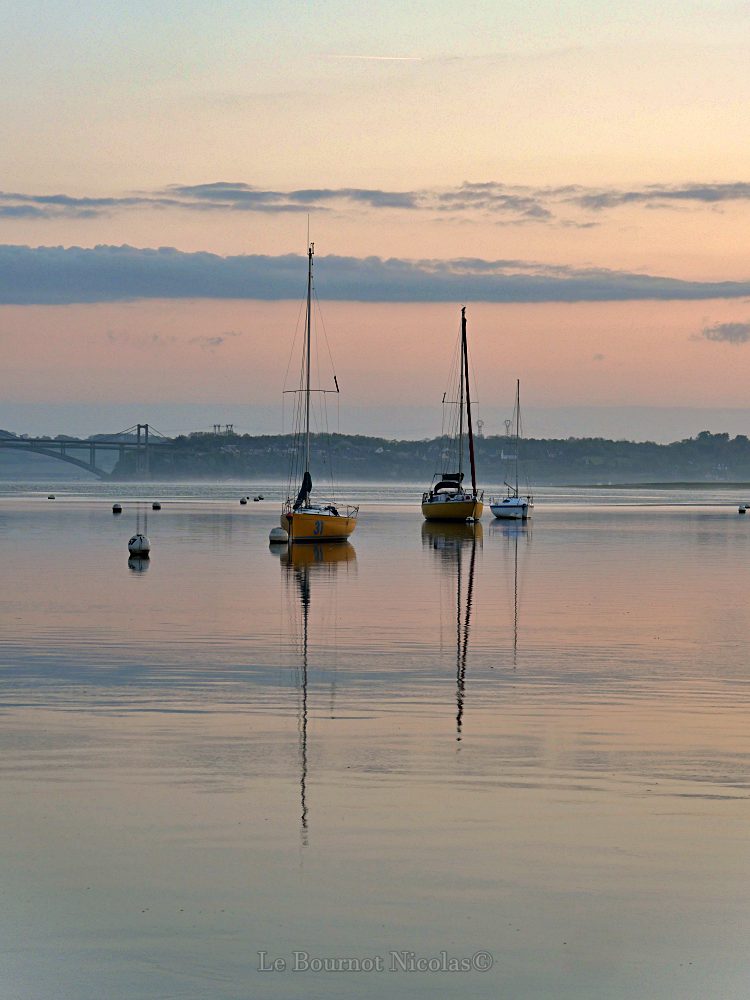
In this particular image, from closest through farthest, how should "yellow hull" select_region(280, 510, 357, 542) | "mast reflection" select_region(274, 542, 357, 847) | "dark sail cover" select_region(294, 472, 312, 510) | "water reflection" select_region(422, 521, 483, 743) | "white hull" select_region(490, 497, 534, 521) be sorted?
"mast reflection" select_region(274, 542, 357, 847) → "water reflection" select_region(422, 521, 483, 743) → "yellow hull" select_region(280, 510, 357, 542) → "dark sail cover" select_region(294, 472, 312, 510) → "white hull" select_region(490, 497, 534, 521)

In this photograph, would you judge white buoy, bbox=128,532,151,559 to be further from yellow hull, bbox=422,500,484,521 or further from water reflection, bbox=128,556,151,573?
yellow hull, bbox=422,500,484,521

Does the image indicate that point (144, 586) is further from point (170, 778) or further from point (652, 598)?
point (170, 778)

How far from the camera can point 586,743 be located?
15.8 meters

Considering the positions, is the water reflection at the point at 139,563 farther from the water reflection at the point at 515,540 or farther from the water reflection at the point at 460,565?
the water reflection at the point at 515,540

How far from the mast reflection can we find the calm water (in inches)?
4.1

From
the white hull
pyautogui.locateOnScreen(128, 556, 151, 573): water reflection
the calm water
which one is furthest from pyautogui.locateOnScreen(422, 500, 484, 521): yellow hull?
the calm water

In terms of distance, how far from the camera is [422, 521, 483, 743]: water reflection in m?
20.9

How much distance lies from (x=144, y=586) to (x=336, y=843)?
26993mm

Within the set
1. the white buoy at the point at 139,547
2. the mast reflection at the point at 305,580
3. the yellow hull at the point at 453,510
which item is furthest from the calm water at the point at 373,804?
the yellow hull at the point at 453,510

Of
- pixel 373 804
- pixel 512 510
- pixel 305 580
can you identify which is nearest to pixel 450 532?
pixel 512 510

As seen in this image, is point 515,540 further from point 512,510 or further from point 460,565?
point 512,510

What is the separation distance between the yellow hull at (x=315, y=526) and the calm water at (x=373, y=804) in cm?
2896

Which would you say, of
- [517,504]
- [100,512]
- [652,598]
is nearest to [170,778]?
[652,598]

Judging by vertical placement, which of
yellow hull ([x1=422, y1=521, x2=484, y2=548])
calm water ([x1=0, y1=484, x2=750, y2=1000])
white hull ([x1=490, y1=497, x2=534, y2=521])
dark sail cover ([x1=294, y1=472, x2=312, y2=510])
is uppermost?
dark sail cover ([x1=294, y1=472, x2=312, y2=510])
